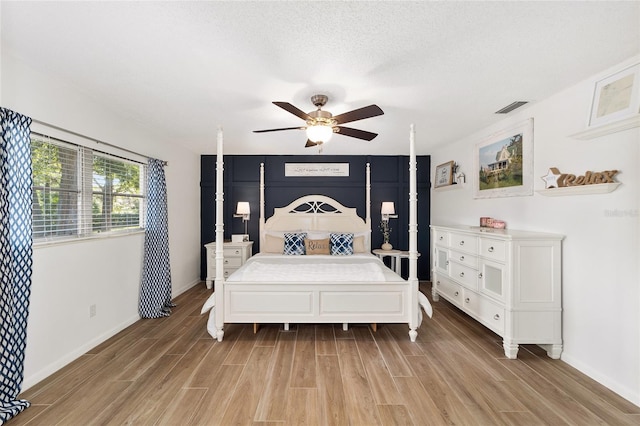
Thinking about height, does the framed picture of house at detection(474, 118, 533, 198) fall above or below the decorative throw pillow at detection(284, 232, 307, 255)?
above

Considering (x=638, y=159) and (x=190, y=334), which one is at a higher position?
(x=638, y=159)

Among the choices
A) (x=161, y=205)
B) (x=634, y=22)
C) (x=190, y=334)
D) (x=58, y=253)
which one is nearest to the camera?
(x=634, y=22)

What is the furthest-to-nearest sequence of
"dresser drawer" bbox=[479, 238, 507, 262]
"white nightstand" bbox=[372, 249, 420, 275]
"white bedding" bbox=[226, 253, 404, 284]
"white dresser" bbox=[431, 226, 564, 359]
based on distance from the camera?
"white nightstand" bbox=[372, 249, 420, 275]
"white bedding" bbox=[226, 253, 404, 284]
"dresser drawer" bbox=[479, 238, 507, 262]
"white dresser" bbox=[431, 226, 564, 359]

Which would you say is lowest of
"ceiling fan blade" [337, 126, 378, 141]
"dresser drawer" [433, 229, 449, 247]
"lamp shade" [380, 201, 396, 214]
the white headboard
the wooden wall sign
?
"dresser drawer" [433, 229, 449, 247]

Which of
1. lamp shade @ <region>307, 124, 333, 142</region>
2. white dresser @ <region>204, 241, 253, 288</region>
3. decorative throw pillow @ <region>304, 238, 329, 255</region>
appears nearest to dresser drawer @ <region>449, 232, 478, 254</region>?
decorative throw pillow @ <region>304, 238, 329, 255</region>

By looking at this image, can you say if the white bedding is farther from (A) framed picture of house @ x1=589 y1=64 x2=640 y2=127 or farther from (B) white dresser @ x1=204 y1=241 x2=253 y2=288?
(A) framed picture of house @ x1=589 y1=64 x2=640 y2=127

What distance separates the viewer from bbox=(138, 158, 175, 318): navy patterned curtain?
3.53m

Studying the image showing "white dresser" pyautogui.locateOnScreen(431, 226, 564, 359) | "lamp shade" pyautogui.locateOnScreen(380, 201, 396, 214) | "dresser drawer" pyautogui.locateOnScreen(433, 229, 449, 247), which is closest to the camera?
"white dresser" pyautogui.locateOnScreen(431, 226, 564, 359)

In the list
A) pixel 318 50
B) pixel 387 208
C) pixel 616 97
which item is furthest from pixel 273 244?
pixel 616 97

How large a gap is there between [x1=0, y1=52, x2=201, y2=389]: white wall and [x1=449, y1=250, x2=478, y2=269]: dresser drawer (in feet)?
13.1

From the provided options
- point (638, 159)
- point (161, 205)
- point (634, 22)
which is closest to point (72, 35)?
point (161, 205)

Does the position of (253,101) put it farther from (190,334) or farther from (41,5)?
(190,334)

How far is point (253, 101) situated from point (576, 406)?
139 inches

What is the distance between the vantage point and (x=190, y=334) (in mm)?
3111
